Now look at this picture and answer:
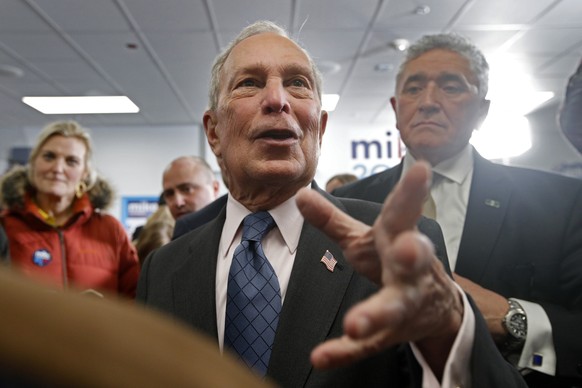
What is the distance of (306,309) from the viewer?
1005 mm

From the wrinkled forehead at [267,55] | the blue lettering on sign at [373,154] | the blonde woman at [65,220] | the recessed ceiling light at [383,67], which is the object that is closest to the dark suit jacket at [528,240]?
the wrinkled forehead at [267,55]

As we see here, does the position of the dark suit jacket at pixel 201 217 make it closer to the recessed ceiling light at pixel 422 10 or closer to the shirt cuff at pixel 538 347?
the shirt cuff at pixel 538 347

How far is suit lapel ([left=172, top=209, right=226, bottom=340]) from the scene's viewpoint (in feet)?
3.59

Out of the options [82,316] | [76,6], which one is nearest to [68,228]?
[82,316]

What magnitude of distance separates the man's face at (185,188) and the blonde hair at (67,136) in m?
0.54

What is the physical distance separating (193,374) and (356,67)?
19.5 ft

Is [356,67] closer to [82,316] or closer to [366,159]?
[366,159]

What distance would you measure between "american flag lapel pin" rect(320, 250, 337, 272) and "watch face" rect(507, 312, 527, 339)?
0.52 m

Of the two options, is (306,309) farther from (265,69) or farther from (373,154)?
(373,154)

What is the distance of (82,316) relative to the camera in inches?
8.5

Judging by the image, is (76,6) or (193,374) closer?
(193,374)

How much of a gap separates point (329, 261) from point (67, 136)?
6.30 feet

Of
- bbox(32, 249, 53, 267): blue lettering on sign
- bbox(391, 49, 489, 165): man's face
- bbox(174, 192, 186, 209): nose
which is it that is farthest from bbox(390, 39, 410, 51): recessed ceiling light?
bbox(32, 249, 53, 267): blue lettering on sign

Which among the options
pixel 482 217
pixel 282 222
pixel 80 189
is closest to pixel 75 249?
pixel 80 189
